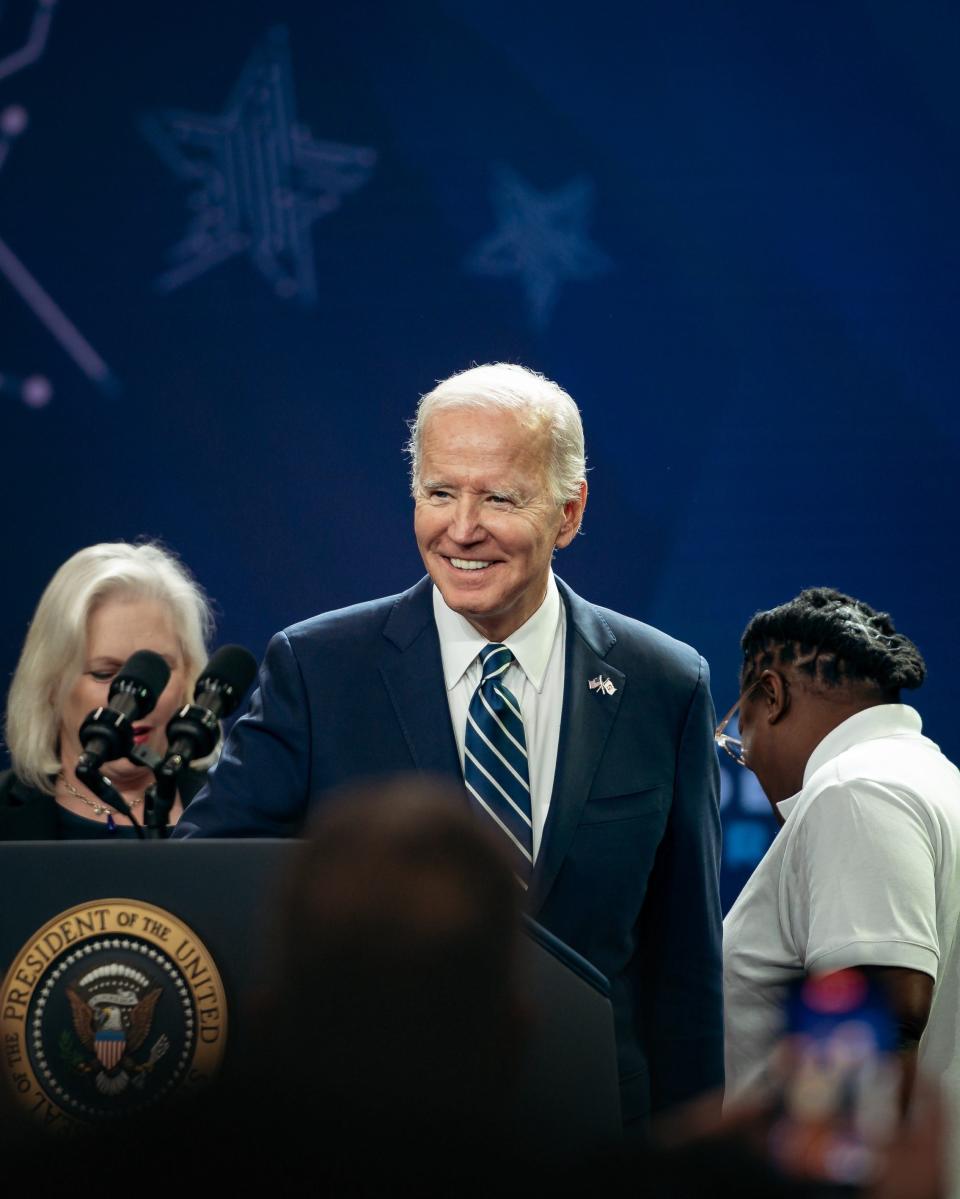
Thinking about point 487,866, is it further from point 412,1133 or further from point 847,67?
point 847,67

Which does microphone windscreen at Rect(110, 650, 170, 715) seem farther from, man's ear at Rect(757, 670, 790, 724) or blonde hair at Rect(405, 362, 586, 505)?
man's ear at Rect(757, 670, 790, 724)

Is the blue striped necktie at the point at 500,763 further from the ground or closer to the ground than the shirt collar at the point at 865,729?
closer to the ground

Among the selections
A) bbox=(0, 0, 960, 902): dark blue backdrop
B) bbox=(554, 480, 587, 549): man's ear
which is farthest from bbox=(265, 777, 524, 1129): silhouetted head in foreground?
bbox=(0, 0, 960, 902): dark blue backdrop

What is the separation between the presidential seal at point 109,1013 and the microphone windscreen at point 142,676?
0.94 meters

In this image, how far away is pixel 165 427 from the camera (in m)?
3.88

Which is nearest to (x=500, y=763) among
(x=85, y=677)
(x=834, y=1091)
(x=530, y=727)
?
(x=530, y=727)

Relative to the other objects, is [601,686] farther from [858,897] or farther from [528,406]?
[858,897]

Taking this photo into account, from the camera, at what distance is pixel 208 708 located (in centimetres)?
210

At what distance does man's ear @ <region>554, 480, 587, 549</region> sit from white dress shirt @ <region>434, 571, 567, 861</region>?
120 millimetres

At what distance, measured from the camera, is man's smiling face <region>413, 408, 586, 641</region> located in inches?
82.0

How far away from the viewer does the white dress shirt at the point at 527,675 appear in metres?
2.08

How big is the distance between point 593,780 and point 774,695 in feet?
2.84

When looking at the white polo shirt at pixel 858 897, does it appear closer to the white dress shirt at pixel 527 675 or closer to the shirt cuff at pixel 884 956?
the shirt cuff at pixel 884 956

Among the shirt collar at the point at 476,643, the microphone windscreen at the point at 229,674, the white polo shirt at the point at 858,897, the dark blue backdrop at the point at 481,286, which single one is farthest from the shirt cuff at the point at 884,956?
the dark blue backdrop at the point at 481,286
